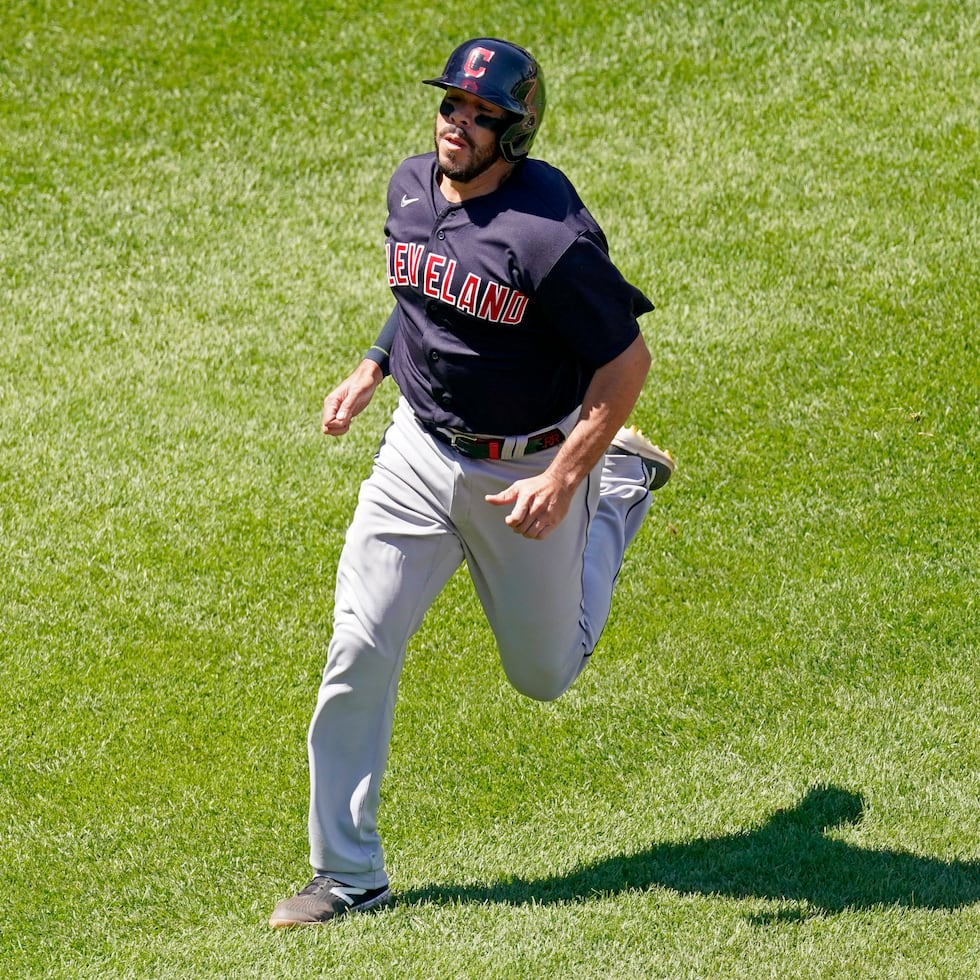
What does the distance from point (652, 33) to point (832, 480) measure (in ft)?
14.3

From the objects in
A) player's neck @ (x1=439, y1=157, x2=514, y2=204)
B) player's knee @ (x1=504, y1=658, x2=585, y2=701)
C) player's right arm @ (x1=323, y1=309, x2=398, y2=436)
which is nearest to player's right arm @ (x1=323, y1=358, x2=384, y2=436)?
player's right arm @ (x1=323, y1=309, x2=398, y2=436)

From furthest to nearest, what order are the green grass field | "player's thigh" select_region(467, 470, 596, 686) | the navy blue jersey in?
1. the green grass field
2. "player's thigh" select_region(467, 470, 596, 686)
3. the navy blue jersey

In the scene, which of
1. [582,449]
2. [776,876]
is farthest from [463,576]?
[582,449]

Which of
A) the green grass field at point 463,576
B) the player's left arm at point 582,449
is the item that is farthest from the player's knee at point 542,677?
the player's left arm at point 582,449

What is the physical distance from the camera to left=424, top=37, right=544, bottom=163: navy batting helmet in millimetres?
4352

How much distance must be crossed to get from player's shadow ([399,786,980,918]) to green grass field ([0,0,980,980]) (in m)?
0.02

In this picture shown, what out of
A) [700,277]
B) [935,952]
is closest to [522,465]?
[935,952]

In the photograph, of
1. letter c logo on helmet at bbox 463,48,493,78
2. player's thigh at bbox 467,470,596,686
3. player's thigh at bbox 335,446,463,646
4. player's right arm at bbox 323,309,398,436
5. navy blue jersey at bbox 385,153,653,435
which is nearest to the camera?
navy blue jersey at bbox 385,153,653,435

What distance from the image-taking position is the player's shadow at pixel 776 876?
15.2 feet

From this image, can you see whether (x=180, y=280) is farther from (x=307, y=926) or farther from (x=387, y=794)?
(x=307, y=926)

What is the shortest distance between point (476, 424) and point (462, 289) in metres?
0.42

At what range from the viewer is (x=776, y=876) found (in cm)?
482

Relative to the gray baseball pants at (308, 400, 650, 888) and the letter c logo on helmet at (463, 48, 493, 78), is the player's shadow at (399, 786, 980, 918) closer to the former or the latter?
the gray baseball pants at (308, 400, 650, 888)

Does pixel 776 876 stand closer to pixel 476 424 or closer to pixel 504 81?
pixel 476 424
